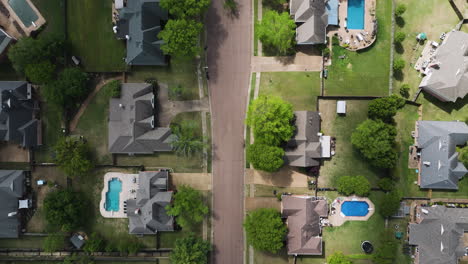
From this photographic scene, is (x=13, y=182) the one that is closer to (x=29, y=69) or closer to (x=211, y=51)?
(x=29, y=69)

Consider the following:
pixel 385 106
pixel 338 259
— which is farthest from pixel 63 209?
pixel 385 106

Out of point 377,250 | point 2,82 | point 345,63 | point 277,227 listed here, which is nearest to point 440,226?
point 377,250

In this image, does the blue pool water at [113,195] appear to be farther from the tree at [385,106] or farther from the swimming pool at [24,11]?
the tree at [385,106]

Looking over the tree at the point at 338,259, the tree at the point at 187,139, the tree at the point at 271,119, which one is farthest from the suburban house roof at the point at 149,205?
the tree at the point at 338,259

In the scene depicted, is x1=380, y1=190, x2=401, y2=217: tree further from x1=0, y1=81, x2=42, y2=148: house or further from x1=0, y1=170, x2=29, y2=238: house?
x1=0, y1=170, x2=29, y2=238: house

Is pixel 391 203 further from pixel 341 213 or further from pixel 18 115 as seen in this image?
pixel 18 115

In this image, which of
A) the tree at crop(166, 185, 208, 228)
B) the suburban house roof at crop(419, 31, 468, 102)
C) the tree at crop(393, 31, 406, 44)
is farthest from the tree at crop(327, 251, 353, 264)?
the tree at crop(393, 31, 406, 44)

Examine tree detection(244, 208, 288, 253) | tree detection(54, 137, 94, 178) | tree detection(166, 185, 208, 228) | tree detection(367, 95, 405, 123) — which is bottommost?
tree detection(244, 208, 288, 253)
